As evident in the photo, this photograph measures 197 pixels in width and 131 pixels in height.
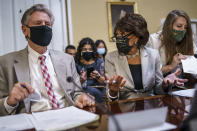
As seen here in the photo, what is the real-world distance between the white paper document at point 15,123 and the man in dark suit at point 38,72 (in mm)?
309

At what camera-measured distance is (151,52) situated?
6.43ft

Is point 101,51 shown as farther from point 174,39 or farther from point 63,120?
point 63,120

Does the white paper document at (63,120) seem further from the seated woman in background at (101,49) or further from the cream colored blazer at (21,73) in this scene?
the seated woman in background at (101,49)

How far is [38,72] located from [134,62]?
880 millimetres

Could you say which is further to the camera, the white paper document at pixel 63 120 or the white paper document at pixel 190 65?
the white paper document at pixel 190 65

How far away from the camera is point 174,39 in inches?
93.7

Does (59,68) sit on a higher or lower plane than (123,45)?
lower

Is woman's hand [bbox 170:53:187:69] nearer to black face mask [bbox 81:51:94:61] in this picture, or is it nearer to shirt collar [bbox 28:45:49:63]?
shirt collar [bbox 28:45:49:63]

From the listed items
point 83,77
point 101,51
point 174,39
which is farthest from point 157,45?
point 101,51

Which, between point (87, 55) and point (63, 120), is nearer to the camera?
point (63, 120)

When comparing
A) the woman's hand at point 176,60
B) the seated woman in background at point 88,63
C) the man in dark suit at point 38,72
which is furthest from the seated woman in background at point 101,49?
the man in dark suit at point 38,72

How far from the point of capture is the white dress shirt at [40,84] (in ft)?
4.96

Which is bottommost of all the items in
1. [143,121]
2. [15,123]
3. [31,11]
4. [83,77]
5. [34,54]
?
[83,77]

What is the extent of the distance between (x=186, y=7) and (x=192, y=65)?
→ 12.6 ft
